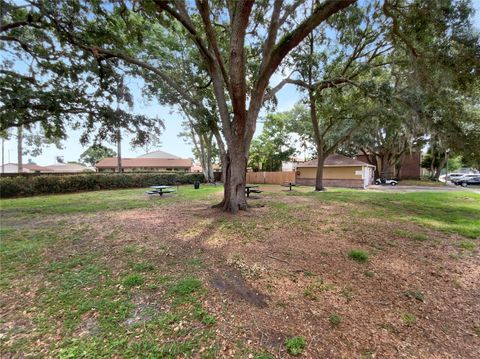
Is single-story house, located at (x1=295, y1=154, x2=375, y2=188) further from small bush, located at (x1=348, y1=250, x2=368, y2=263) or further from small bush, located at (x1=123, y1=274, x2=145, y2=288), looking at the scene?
small bush, located at (x1=123, y1=274, x2=145, y2=288)

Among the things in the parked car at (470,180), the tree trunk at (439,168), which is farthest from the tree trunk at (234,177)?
the tree trunk at (439,168)

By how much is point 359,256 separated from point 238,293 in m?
2.24

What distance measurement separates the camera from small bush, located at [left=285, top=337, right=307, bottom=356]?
2.02 m

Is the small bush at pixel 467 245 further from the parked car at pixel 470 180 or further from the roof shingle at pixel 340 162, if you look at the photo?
the parked car at pixel 470 180

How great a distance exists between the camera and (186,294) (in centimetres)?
281

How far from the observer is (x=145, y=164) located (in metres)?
37.6

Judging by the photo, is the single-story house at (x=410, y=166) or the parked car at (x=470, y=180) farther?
the single-story house at (x=410, y=166)

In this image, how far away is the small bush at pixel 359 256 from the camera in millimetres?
3760

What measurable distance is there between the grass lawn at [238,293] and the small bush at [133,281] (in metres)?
0.02

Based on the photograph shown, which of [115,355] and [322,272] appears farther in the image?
[322,272]

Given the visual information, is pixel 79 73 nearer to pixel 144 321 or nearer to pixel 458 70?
pixel 144 321

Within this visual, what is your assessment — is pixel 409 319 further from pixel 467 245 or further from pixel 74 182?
pixel 74 182

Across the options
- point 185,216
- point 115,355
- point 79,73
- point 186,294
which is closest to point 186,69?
point 79,73

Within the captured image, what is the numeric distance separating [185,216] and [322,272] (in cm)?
450
